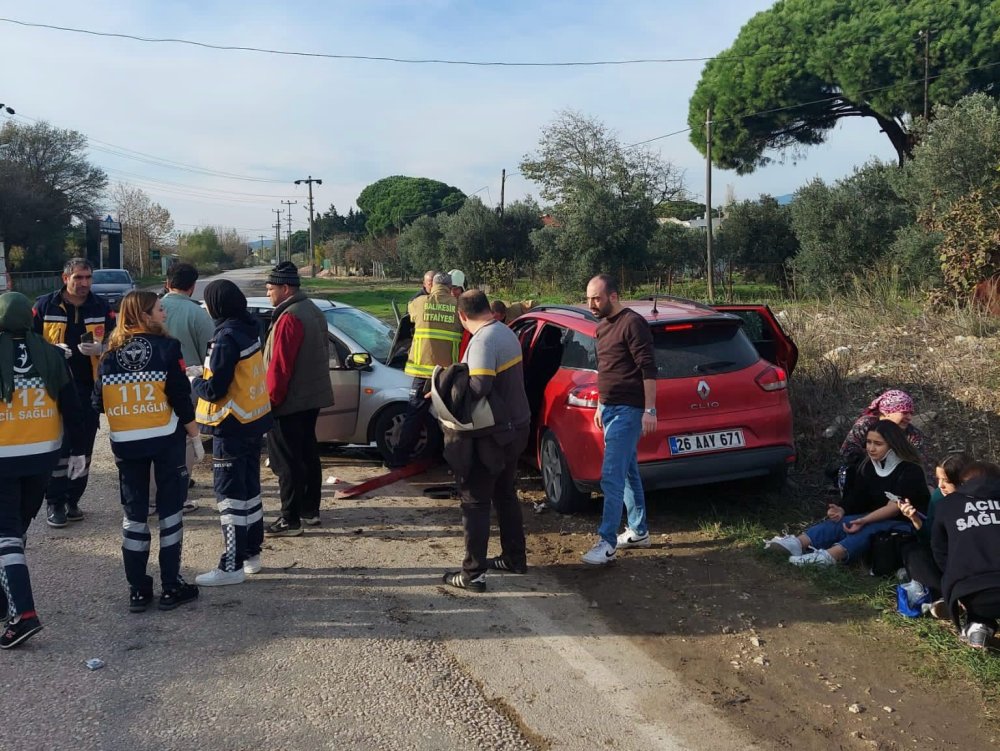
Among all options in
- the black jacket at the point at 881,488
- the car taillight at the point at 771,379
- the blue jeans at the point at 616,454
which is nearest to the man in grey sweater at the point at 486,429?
the blue jeans at the point at 616,454

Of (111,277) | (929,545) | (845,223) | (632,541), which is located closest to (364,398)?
(632,541)

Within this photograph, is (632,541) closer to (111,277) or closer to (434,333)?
(434,333)

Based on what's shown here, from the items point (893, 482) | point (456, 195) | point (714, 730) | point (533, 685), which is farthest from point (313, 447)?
point (456, 195)

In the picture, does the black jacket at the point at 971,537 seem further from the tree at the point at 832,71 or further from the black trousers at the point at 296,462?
the tree at the point at 832,71

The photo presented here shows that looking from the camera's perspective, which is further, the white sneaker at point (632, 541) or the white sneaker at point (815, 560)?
the white sneaker at point (632, 541)

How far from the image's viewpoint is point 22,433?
13.6ft

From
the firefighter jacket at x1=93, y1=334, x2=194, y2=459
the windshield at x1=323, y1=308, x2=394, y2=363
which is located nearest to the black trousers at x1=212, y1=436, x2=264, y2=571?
the firefighter jacket at x1=93, y1=334, x2=194, y2=459

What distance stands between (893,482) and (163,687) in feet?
14.2

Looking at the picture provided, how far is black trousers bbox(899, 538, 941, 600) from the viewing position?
14.0 ft

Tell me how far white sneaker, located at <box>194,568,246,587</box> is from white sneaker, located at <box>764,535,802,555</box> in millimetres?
3425

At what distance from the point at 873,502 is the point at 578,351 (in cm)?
229

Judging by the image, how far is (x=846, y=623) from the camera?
4.28 metres

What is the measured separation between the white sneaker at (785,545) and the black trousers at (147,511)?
12.2 feet

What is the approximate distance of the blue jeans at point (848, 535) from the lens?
4945 mm
